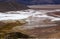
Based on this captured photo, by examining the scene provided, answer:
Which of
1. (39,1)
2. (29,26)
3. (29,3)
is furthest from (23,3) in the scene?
(29,26)

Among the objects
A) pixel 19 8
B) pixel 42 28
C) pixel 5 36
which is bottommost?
pixel 5 36

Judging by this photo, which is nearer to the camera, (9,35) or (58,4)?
(9,35)

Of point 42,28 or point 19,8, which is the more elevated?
point 19,8

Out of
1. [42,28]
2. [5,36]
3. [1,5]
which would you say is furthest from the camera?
[1,5]

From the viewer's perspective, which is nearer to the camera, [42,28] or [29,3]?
[42,28]

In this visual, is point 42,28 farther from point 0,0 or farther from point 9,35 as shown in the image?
point 0,0

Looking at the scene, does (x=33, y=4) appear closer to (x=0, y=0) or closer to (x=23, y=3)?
(x=23, y=3)

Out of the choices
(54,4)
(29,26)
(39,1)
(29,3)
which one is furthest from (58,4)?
(29,26)

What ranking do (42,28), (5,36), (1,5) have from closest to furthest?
(5,36) < (42,28) < (1,5)

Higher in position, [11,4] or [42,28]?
[11,4]
